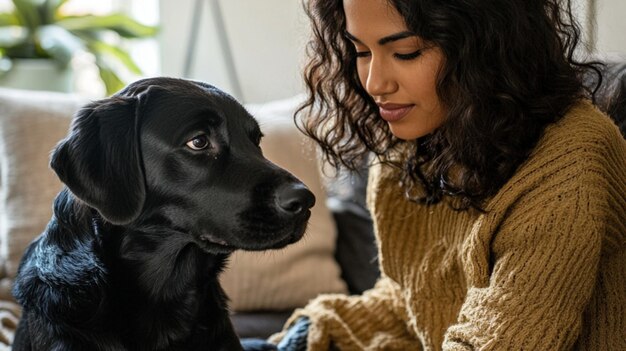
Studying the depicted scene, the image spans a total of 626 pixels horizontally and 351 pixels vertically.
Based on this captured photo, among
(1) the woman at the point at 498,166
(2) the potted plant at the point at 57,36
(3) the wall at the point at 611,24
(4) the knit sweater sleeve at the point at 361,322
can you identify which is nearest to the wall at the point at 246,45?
(2) the potted plant at the point at 57,36

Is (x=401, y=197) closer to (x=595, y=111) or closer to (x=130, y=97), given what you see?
(x=595, y=111)

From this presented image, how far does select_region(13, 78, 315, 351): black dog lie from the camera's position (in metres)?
1.44

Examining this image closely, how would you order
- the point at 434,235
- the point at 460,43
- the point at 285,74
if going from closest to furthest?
the point at 460,43
the point at 434,235
the point at 285,74

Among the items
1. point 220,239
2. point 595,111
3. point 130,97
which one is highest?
point 130,97

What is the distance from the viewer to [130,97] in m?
1.50

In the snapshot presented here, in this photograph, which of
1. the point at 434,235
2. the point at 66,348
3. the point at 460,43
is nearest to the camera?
the point at 66,348

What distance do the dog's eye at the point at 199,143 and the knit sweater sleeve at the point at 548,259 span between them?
1.86 ft

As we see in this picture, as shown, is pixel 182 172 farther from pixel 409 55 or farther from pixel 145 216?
pixel 409 55

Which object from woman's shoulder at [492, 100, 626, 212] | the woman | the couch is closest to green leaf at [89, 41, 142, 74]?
the couch

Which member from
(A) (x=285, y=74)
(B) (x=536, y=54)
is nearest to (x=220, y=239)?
(B) (x=536, y=54)

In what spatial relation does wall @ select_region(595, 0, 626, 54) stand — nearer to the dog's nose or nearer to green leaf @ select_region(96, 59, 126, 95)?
the dog's nose

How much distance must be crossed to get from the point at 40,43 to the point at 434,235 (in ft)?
8.31

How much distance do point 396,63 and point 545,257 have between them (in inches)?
17.5

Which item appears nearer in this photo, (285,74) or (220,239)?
(220,239)
